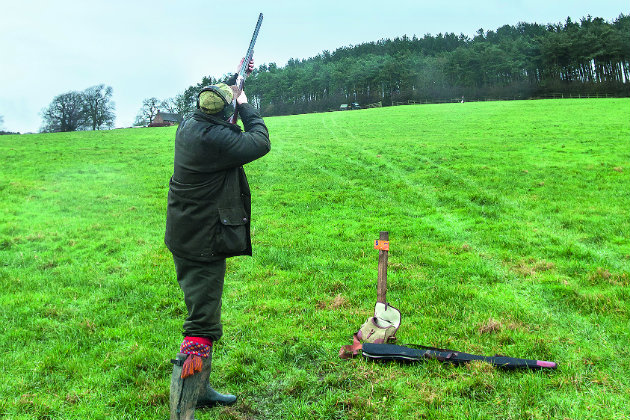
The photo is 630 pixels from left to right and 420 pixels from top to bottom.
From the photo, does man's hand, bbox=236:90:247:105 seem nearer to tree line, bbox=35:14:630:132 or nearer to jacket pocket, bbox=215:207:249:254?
jacket pocket, bbox=215:207:249:254

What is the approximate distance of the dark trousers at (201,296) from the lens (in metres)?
4.16

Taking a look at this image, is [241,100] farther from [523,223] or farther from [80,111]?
[80,111]

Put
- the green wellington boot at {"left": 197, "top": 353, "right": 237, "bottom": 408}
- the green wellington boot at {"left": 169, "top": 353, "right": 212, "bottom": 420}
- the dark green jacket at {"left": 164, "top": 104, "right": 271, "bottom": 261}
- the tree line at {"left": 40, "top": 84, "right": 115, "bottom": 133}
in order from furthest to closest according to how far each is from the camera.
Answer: the tree line at {"left": 40, "top": 84, "right": 115, "bottom": 133}, the green wellington boot at {"left": 197, "top": 353, "right": 237, "bottom": 408}, the dark green jacket at {"left": 164, "top": 104, "right": 271, "bottom": 261}, the green wellington boot at {"left": 169, "top": 353, "right": 212, "bottom": 420}

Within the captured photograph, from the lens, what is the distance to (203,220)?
13.5 ft

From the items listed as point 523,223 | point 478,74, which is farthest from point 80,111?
point 523,223

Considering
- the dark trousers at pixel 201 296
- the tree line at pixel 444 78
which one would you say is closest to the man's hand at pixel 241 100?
the dark trousers at pixel 201 296

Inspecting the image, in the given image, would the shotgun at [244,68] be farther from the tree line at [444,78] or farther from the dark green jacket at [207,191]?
the tree line at [444,78]

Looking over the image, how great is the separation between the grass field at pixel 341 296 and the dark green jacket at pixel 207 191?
182cm

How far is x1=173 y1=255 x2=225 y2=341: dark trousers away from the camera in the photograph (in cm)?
416

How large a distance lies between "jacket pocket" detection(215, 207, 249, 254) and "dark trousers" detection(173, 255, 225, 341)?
24 centimetres

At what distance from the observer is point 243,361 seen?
5504 millimetres

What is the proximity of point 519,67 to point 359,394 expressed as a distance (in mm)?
101739

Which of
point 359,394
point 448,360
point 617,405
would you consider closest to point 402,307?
point 448,360

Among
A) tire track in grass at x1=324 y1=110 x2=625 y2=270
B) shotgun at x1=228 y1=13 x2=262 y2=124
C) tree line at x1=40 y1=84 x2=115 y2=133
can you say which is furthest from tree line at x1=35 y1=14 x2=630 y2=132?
shotgun at x1=228 y1=13 x2=262 y2=124
